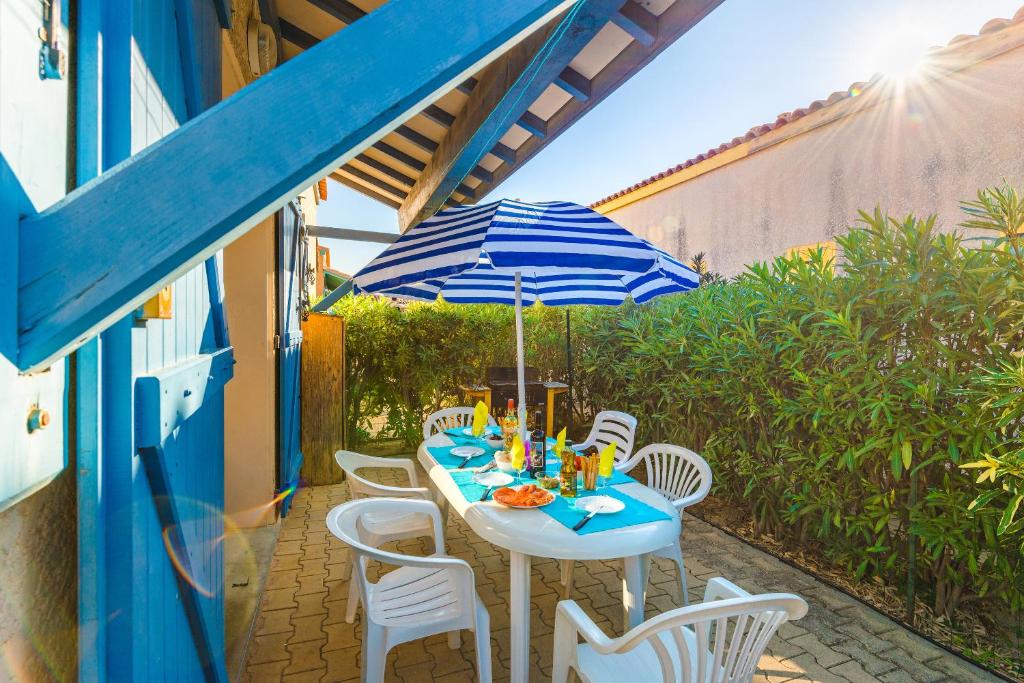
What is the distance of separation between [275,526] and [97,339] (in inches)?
146

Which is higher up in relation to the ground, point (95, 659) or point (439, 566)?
point (95, 659)

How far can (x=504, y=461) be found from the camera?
9.56 ft

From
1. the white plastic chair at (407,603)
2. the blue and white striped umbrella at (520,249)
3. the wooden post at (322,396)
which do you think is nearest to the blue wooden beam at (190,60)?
the blue and white striped umbrella at (520,249)

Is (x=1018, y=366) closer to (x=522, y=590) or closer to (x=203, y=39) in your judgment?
(x=522, y=590)

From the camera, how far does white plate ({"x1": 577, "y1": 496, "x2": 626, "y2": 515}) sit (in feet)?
7.25

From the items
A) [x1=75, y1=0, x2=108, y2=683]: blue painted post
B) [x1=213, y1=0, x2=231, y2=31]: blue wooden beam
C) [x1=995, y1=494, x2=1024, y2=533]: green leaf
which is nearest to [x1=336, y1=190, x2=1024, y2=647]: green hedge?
[x1=995, y1=494, x2=1024, y2=533]: green leaf

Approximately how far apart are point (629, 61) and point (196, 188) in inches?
111

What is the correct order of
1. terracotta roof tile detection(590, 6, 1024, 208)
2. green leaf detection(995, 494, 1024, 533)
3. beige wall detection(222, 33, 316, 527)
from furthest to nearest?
terracotta roof tile detection(590, 6, 1024, 208) → beige wall detection(222, 33, 316, 527) → green leaf detection(995, 494, 1024, 533)

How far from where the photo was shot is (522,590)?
6.89 feet

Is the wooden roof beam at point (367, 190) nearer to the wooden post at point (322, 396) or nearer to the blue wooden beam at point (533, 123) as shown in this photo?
the wooden post at point (322, 396)

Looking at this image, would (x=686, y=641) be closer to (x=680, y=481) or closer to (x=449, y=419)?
(x=680, y=481)

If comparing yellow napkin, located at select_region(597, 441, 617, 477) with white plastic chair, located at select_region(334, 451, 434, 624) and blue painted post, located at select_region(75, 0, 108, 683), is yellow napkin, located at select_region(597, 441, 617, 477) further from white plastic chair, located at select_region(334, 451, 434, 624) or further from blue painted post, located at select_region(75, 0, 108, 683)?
blue painted post, located at select_region(75, 0, 108, 683)

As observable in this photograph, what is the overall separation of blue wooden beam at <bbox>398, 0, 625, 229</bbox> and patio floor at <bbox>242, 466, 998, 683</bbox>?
304 centimetres

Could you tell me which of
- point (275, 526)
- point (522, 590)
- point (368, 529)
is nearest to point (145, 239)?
point (522, 590)
